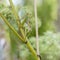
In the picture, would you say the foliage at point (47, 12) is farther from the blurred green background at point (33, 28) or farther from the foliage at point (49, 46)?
the foliage at point (49, 46)

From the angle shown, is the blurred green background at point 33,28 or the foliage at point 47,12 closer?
the blurred green background at point 33,28

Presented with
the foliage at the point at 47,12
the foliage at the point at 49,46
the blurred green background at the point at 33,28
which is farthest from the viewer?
the foliage at the point at 47,12

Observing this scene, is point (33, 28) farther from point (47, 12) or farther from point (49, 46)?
point (47, 12)

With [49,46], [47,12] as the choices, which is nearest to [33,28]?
[49,46]

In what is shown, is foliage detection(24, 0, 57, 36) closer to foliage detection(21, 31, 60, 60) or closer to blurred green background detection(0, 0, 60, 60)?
blurred green background detection(0, 0, 60, 60)

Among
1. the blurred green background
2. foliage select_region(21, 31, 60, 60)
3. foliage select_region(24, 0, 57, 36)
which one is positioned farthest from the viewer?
foliage select_region(24, 0, 57, 36)

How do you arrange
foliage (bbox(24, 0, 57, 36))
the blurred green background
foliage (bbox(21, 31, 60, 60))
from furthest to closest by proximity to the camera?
foliage (bbox(24, 0, 57, 36)) < foliage (bbox(21, 31, 60, 60)) < the blurred green background

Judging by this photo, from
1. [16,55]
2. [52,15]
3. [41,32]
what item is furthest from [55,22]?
[16,55]

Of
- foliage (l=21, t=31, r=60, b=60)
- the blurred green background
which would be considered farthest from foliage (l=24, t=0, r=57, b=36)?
foliage (l=21, t=31, r=60, b=60)

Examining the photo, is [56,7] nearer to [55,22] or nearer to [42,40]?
[55,22]

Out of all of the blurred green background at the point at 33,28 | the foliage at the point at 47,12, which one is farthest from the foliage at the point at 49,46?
the foliage at the point at 47,12

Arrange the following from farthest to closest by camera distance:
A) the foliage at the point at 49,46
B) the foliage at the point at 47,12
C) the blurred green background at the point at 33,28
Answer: the foliage at the point at 47,12 < the foliage at the point at 49,46 < the blurred green background at the point at 33,28

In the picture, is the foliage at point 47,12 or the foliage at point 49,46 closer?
the foliage at point 49,46
